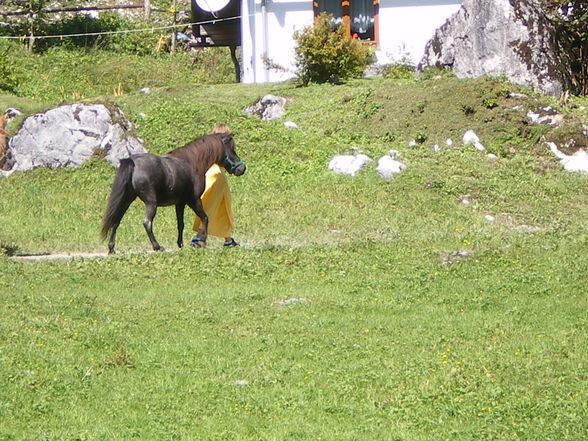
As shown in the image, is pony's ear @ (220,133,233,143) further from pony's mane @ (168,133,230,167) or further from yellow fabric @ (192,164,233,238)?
yellow fabric @ (192,164,233,238)

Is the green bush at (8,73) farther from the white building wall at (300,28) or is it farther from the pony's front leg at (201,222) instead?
the pony's front leg at (201,222)

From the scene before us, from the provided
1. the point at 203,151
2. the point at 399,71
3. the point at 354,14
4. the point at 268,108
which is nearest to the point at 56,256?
the point at 203,151

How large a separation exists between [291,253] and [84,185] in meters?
7.33

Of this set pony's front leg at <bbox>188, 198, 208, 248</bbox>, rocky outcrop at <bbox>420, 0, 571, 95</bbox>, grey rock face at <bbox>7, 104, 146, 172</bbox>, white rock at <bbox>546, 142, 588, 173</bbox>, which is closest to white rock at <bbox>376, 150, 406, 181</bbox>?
white rock at <bbox>546, 142, 588, 173</bbox>

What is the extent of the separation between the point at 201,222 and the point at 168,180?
0.91 meters

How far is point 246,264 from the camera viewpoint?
1473 centimetres

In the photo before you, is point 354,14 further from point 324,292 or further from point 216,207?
point 324,292

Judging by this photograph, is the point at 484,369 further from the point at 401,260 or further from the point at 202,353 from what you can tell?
the point at 401,260

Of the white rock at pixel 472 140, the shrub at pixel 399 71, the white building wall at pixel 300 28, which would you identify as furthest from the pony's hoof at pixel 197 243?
the white building wall at pixel 300 28

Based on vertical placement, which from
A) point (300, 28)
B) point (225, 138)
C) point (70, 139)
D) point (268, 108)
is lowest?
point (268, 108)

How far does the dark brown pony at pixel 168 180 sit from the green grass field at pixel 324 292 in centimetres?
65

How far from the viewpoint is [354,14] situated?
108ft

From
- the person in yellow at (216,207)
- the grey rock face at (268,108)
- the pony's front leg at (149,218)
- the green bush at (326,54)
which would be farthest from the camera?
the green bush at (326,54)

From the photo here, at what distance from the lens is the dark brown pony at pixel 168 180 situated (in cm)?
1609
